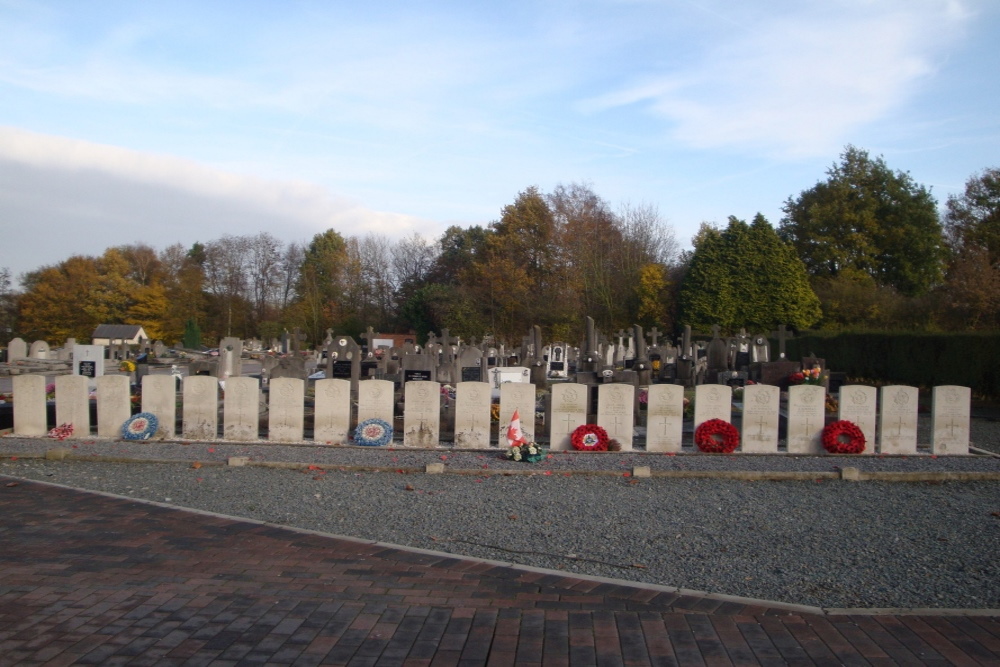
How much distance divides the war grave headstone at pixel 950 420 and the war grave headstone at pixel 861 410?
1.03 m

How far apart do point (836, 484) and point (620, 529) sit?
3.86 m

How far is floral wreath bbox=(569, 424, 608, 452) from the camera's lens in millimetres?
11836

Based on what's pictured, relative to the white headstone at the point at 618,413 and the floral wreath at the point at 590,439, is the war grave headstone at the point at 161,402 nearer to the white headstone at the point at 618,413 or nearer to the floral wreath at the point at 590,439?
the floral wreath at the point at 590,439

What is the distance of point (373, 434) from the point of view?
12211 mm

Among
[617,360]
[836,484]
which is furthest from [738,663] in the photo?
[617,360]

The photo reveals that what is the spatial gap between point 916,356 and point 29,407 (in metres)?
23.8

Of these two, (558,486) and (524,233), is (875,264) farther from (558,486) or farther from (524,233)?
(558,486)

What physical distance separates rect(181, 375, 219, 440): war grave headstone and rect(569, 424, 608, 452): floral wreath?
5.83 m

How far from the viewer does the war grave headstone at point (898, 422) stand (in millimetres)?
11945

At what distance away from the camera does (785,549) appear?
274 inches

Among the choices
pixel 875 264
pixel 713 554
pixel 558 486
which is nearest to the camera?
pixel 713 554

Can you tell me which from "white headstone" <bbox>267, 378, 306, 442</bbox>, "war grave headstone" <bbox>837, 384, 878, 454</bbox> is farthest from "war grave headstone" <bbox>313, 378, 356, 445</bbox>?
"war grave headstone" <bbox>837, 384, 878, 454</bbox>

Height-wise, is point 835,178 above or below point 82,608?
above

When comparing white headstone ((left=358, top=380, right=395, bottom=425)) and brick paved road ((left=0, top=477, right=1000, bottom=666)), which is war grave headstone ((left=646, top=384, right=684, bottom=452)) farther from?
brick paved road ((left=0, top=477, right=1000, bottom=666))
